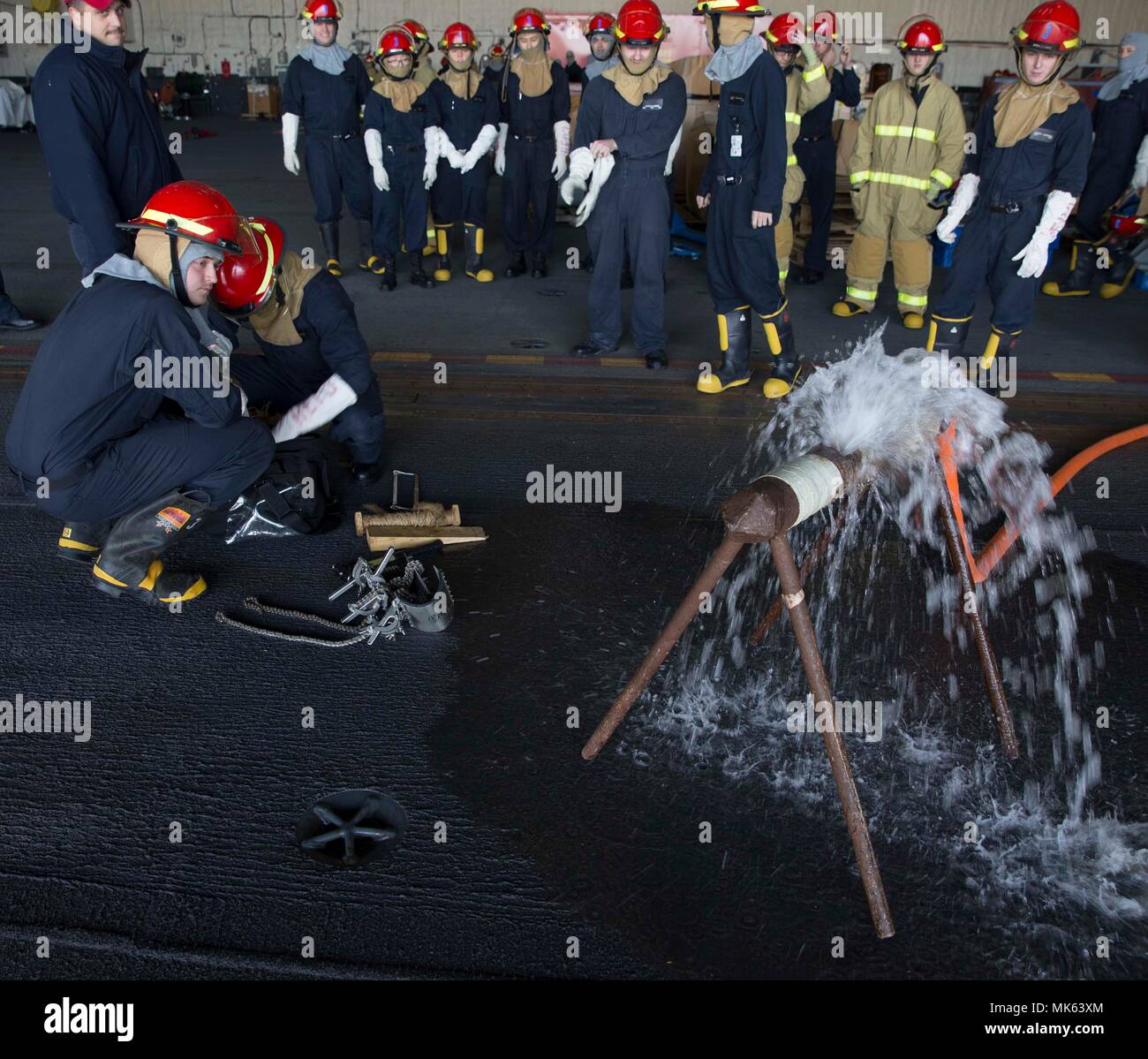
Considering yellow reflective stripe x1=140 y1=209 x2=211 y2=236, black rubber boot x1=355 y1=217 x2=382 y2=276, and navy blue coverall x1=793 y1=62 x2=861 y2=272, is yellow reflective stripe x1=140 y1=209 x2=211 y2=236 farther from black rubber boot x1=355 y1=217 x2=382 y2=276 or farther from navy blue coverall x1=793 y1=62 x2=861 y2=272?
navy blue coverall x1=793 y1=62 x2=861 y2=272

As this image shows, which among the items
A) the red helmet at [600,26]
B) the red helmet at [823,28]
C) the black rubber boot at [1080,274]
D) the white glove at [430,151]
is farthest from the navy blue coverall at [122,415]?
the black rubber boot at [1080,274]

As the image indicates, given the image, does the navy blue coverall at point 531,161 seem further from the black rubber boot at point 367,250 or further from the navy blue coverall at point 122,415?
the navy blue coverall at point 122,415

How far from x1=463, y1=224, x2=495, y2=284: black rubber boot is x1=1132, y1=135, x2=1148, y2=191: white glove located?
213 inches

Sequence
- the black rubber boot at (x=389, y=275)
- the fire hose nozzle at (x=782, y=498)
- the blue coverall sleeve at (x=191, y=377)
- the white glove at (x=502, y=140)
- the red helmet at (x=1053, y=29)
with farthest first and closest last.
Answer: the white glove at (x=502, y=140) < the black rubber boot at (x=389, y=275) < the red helmet at (x=1053, y=29) < the blue coverall sleeve at (x=191, y=377) < the fire hose nozzle at (x=782, y=498)

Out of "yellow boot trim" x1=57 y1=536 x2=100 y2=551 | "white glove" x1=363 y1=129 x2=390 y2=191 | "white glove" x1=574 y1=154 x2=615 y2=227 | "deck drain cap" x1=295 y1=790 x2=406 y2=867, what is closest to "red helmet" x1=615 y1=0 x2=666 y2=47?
Result: "white glove" x1=574 y1=154 x2=615 y2=227

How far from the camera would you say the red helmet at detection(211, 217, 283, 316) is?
3.55 m

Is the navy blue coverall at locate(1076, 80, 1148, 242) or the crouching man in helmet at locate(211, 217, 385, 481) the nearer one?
the crouching man in helmet at locate(211, 217, 385, 481)

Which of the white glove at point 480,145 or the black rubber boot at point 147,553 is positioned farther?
the white glove at point 480,145

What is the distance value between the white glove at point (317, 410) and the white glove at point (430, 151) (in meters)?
4.27

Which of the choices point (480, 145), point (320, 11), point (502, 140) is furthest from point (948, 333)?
point (320, 11)

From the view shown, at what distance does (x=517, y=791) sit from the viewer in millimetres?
2822

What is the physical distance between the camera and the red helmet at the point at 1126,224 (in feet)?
25.3

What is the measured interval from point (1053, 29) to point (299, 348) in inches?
163

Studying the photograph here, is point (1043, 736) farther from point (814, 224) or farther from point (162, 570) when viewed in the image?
point (814, 224)
